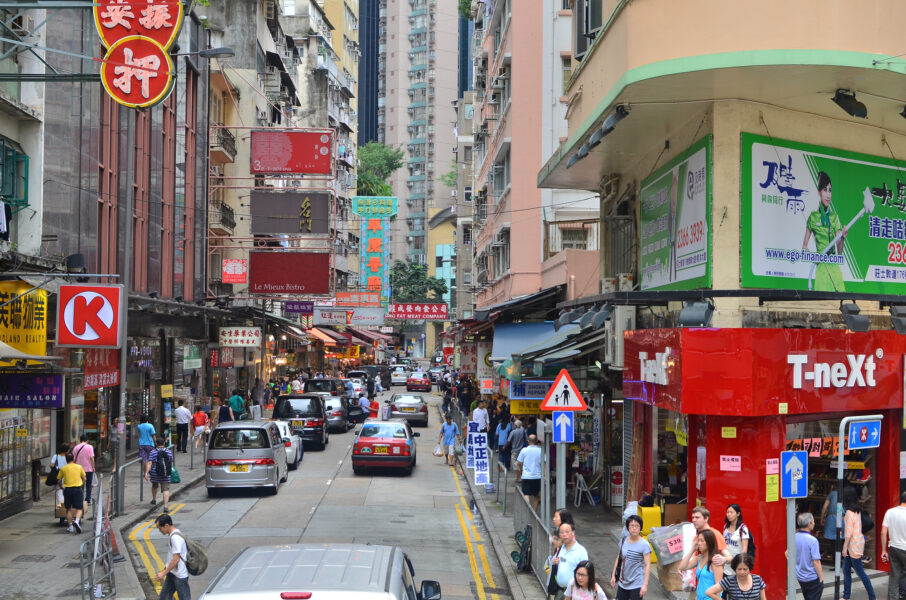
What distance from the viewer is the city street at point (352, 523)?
1524cm

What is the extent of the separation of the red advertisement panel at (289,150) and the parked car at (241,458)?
1693cm

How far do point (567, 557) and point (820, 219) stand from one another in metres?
6.74

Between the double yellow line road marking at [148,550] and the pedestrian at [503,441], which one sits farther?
the pedestrian at [503,441]

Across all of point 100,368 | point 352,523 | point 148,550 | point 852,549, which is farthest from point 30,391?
point 852,549

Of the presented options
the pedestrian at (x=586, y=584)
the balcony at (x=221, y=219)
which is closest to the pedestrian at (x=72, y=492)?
the pedestrian at (x=586, y=584)

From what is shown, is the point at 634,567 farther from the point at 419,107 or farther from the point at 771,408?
the point at 419,107

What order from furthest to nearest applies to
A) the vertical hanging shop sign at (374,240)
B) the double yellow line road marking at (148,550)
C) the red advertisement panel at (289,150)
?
the vertical hanging shop sign at (374,240) → the red advertisement panel at (289,150) → the double yellow line road marking at (148,550)

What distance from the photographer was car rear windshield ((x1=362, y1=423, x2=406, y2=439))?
1052 inches

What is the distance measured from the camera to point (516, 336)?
26766 mm

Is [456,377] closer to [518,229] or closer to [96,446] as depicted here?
[518,229]

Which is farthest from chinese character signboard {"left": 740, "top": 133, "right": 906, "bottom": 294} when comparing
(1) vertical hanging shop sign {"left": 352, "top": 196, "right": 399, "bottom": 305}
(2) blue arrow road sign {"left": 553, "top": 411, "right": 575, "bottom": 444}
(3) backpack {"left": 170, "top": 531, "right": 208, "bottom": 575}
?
(1) vertical hanging shop sign {"left": 352, "top": 196, "right": 399, "bottom": 305}

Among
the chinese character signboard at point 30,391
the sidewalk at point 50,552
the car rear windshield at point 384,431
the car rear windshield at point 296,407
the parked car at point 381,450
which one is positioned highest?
the chinese character signboard at point 30,391

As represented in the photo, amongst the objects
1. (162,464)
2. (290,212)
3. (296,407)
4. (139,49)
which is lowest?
(162,464)

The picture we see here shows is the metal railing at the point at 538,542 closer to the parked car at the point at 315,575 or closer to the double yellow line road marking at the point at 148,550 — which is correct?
the double yellow line road marking at the point at 148,550
